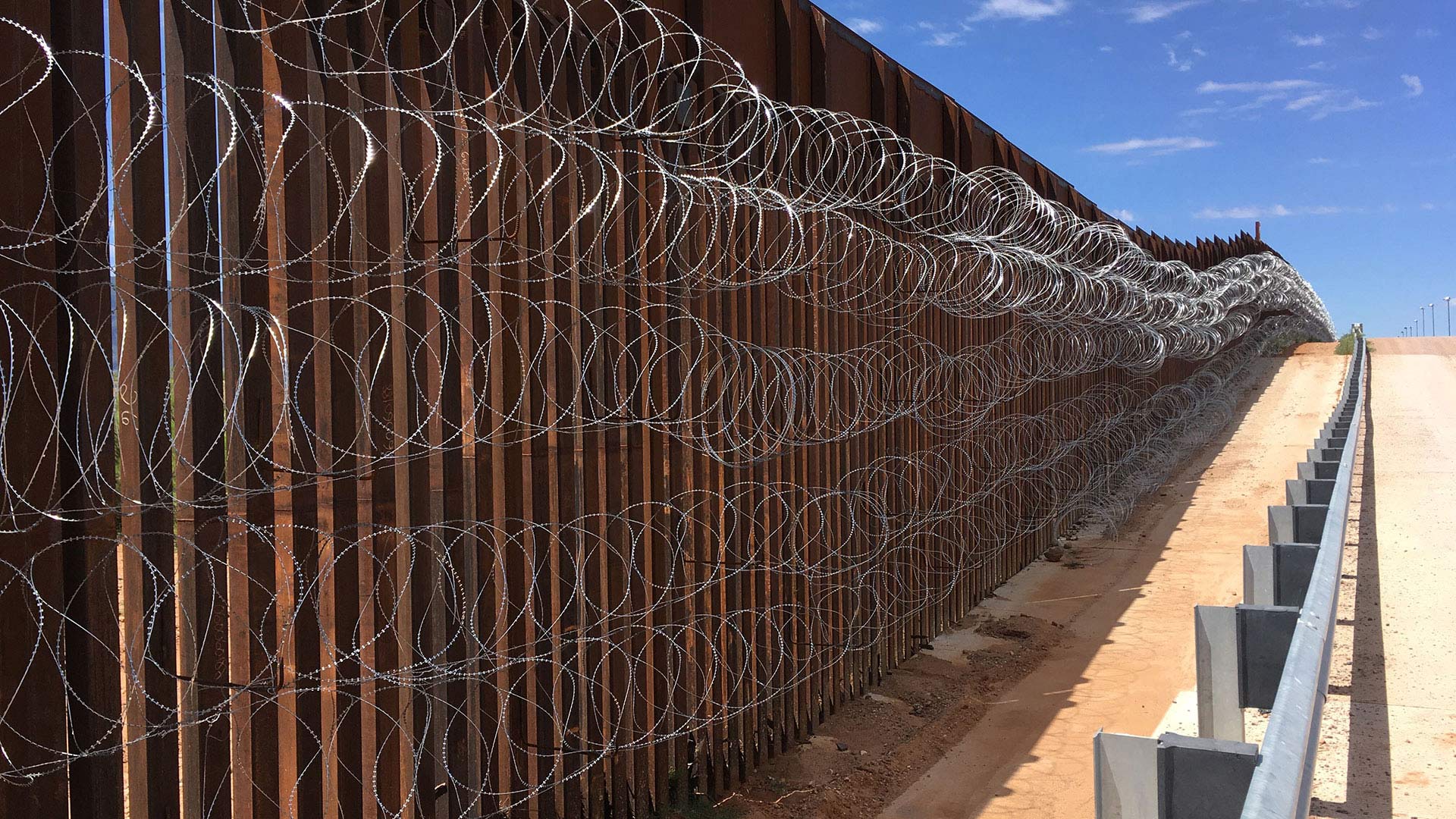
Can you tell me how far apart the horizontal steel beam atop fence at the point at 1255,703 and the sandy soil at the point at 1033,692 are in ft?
7.27

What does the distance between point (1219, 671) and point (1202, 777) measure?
91 cm

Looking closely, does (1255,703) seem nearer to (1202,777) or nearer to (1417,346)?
(1202,777)

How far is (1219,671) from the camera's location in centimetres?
223

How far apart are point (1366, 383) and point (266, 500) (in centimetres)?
2579

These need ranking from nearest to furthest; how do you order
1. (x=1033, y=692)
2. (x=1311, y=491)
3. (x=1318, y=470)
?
(x=1311, y=491), (x=1318, y=470), (x=1033, y=692)

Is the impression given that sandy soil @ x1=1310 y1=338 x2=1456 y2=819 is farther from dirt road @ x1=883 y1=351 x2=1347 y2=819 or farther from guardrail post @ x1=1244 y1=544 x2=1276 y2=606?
dirt road @ x1=883 y1=351 x2=1347 y2=819

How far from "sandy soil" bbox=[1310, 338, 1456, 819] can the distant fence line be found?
254 centimetres

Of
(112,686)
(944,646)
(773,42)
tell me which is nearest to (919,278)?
(773,42)

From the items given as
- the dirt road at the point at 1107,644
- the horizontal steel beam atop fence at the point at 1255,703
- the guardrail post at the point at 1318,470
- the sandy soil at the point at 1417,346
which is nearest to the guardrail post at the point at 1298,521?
the horizontal steel beam atop fence at the point at 1255,703

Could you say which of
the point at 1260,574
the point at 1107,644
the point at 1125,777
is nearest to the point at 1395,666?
the point at 1260,574

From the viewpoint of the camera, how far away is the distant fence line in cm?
244

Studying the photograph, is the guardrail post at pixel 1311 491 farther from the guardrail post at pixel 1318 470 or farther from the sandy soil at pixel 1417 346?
the sandy soil at pixel 1417 346

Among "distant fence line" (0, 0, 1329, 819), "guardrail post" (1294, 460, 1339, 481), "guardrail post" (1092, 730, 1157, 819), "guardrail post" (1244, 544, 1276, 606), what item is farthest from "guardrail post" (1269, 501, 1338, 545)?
"guardrail post" (1092, 730, 1157, 819)

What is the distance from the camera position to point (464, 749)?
3500 millimetres
